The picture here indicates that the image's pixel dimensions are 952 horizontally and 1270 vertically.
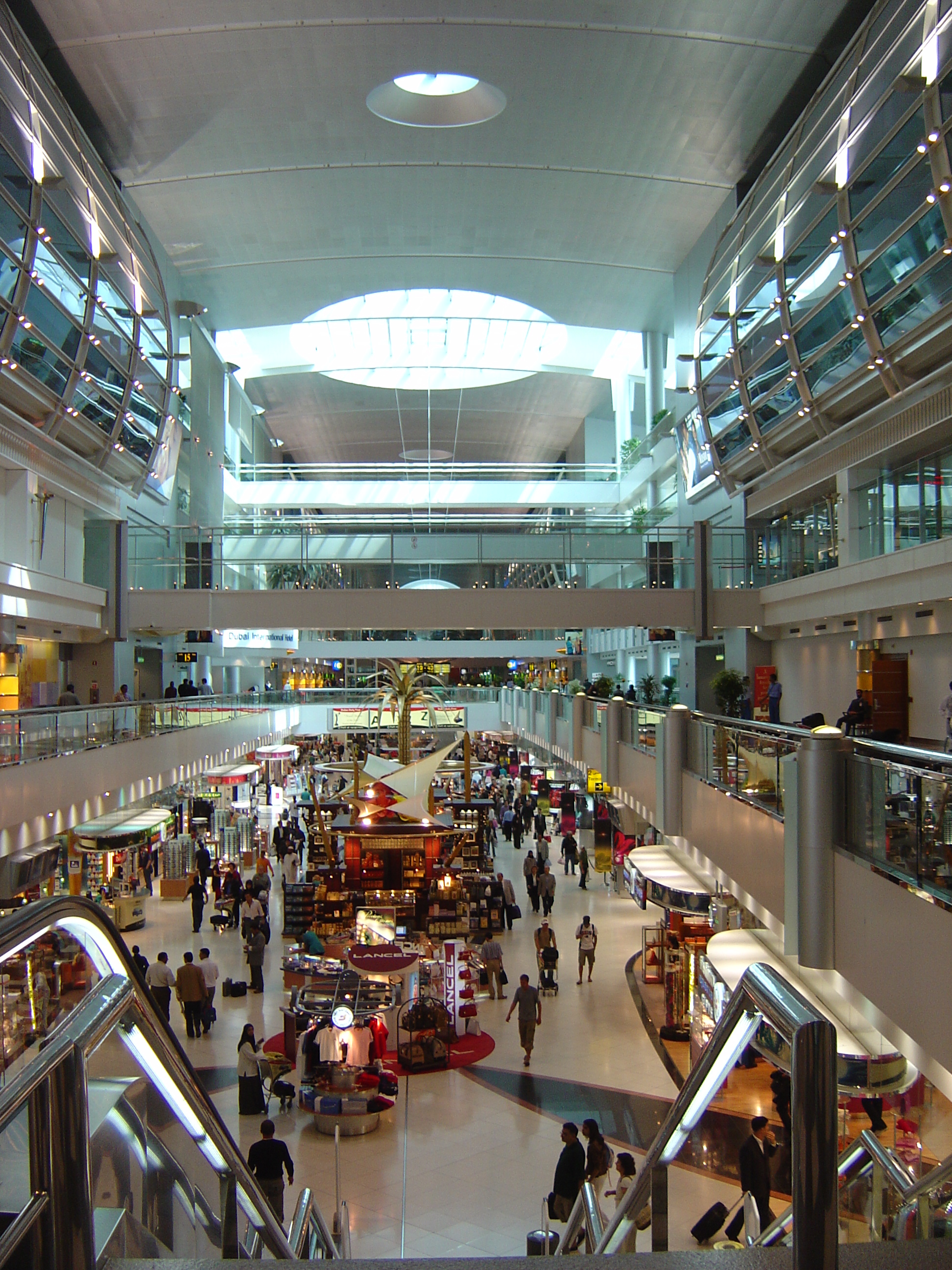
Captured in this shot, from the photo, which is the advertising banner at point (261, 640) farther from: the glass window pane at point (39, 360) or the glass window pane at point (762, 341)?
the glass window pane at point (762, 341)

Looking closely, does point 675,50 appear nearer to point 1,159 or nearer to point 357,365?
point 1,159

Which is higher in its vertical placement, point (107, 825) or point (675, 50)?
point (675, 50)

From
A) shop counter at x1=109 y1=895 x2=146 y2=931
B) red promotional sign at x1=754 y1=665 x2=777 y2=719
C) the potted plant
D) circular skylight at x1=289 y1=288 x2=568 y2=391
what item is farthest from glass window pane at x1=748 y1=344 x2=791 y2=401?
shop counter at x1=109 y1=895 x2=146 y2=931

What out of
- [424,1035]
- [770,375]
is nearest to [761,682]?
[770,375]

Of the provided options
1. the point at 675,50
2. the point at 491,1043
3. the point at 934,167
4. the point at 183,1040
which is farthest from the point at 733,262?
the point at 183,1040

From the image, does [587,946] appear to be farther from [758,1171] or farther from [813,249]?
[758,1171]

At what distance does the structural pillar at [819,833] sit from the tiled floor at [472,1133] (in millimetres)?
2419

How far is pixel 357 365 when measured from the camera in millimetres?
37812

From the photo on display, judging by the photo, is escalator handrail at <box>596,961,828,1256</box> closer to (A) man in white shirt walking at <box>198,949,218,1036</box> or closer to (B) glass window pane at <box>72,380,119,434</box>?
(A) man in white shirt walking at <box>198,949,218,1036</box>

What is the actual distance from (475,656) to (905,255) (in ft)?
76.4

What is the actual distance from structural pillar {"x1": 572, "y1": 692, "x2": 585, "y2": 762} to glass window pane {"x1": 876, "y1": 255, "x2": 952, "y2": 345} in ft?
29.2

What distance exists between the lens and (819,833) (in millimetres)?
6945

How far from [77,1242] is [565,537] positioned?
2181cm

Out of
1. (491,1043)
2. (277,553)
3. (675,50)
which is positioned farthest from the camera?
(277,553)
